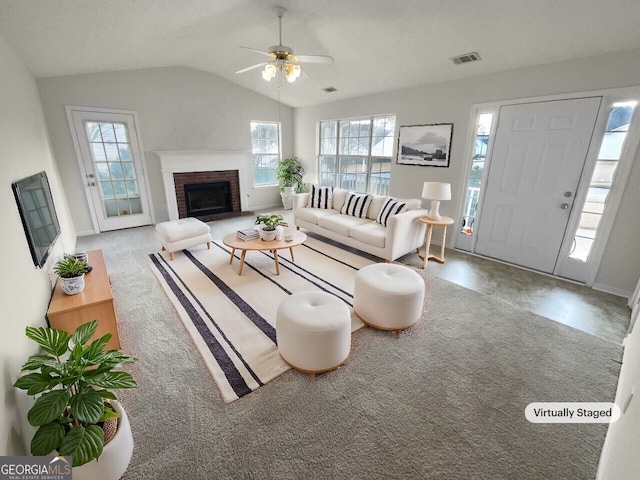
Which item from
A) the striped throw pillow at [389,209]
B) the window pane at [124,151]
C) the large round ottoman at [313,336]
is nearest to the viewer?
the large round ottoman at [313,336]

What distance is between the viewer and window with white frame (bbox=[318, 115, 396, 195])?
520cm


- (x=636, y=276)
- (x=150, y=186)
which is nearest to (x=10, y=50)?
(x=150, y=186)

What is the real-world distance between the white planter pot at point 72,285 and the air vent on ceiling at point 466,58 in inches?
173

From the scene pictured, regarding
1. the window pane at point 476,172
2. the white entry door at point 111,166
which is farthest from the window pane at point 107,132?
the window pane at point 476,172

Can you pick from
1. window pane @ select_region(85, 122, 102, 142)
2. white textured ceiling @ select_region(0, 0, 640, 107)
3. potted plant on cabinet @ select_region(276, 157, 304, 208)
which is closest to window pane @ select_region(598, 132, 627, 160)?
white textured ceiling @ select_region(0, 0, 640, 107)

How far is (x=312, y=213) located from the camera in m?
4.70

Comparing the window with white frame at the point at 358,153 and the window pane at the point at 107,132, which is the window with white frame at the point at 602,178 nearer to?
the window with white frame at the point at 358,153

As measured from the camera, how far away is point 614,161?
293 cm

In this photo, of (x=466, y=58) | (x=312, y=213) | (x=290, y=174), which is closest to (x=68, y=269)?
(x=312, y=213)

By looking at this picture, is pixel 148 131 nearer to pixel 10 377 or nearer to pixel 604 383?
pixel 10 377

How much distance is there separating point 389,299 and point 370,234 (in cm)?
163

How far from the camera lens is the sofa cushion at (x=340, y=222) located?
4152 millimetres

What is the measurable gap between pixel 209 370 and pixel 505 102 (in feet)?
14.1

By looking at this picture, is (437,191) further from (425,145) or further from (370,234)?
(425,145)
